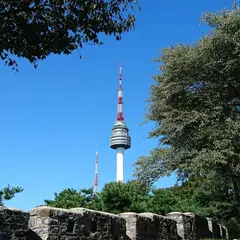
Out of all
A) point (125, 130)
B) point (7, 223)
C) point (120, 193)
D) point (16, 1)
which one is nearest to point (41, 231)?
point (7, 223)

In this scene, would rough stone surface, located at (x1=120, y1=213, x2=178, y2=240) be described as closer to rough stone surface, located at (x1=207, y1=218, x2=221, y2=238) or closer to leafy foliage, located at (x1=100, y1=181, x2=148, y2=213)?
rough stone surface, located at (x1=207, y1=218, x2=221, y2=238)

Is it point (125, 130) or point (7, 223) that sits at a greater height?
point (125, 130)

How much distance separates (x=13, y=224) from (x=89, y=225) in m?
2.55

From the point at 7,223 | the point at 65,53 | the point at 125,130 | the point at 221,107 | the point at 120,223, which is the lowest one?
the point at 7,223

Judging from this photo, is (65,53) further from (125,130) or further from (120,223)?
(125,130)

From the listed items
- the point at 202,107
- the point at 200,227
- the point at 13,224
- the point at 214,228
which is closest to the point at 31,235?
the point at 13,224

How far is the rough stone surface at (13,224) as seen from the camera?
7.94m

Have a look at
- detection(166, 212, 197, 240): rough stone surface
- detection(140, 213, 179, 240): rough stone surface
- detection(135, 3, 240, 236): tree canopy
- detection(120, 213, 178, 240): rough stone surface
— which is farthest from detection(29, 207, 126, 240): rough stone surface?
detection(135, 3, 240, 236): tree canopy

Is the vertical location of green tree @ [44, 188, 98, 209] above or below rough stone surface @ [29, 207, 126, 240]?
above

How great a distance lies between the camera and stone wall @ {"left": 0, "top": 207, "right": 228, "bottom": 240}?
824cm

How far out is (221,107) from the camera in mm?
16750

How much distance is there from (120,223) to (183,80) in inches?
325

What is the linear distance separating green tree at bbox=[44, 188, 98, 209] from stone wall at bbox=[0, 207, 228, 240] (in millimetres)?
7941

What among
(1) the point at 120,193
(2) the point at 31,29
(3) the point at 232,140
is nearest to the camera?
(2) the point at 31,29
